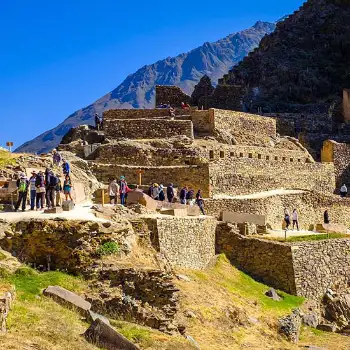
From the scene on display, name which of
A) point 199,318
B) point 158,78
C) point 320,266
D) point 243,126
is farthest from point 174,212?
point 158,78

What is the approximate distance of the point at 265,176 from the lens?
3584 centimetres

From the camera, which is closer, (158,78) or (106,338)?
(106,338)

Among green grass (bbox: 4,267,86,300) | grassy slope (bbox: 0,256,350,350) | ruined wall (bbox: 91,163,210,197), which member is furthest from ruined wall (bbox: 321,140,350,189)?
green grass (bbox: 4,267,86,300)

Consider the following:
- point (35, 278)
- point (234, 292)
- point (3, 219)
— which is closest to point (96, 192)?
point (234, 292)

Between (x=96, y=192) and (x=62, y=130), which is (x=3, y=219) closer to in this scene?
(x=96, y=192)

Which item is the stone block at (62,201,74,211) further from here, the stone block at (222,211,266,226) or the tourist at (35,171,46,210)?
the stone block at (222,211,266,226)

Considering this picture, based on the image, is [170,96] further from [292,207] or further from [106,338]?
[106,338]

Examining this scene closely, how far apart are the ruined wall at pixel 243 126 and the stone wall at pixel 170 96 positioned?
661 cm

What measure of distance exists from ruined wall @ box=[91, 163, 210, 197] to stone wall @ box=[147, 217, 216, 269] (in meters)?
5.53

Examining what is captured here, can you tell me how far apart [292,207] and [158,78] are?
135807 millimetres

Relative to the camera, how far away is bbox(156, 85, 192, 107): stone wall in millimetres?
46219

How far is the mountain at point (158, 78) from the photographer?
131 meters

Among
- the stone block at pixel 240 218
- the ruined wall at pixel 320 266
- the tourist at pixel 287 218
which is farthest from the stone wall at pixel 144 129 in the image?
the ruined wall at pixel 320 266

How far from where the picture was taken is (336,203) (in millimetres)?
37531
